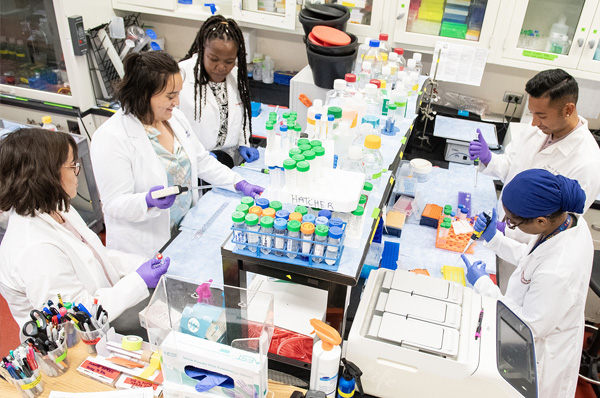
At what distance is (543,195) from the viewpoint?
1.42 meters

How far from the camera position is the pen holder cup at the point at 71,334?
1.26m

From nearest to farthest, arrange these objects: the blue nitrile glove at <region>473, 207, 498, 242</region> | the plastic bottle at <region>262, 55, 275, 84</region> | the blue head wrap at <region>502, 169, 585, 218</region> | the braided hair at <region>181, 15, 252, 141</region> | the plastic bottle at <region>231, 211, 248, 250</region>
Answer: the plastic bottle at <region>231, 211, 248, 250</region>, the blue head wrap at <region>502, 169, 585, 218</region>, the blue nitrile glove at <region>473, 207, 498, 242</region>, the braided hair at <region>181, 15, 252, 141</region>, the plastic bottle at <region>262, 55, 275, 84</region>

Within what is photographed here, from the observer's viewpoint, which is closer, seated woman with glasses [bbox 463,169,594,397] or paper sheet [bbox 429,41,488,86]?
seated woman with glasses [bbox 463,169,594,397]

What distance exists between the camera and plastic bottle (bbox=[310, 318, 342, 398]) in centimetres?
116

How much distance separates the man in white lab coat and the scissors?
1963 millimetres

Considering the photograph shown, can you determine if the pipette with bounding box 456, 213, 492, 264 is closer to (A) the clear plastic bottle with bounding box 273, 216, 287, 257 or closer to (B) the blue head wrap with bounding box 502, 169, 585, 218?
(B) the blue head wrap with bounding box 502, 169, 585, 218

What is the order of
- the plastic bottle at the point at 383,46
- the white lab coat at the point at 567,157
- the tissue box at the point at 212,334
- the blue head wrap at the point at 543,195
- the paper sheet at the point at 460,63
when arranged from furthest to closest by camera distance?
the paper sheet at the point at 460,63, the plastic bottle at the point at 383,46, the white lab coat at the point at 567,157, the blue head wrap at the point at 543,195, the tissue box at the point at 212,334

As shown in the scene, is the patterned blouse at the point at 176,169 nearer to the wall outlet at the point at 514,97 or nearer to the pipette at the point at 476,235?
the pipette at the point at 476,235

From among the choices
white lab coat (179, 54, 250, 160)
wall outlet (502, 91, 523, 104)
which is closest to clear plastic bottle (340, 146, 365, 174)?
white lab coat (179, 54, 250, 160)

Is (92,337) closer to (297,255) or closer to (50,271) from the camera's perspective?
(50,271)

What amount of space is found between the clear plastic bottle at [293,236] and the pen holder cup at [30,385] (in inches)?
29.4

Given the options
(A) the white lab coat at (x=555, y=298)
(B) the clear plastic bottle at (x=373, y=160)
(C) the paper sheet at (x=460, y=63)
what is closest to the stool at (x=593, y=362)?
(A) the white lab coat at (x=555, y=298)

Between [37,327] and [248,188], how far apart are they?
3.85 ft

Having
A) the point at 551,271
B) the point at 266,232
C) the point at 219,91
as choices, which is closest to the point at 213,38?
the point at 219,91
